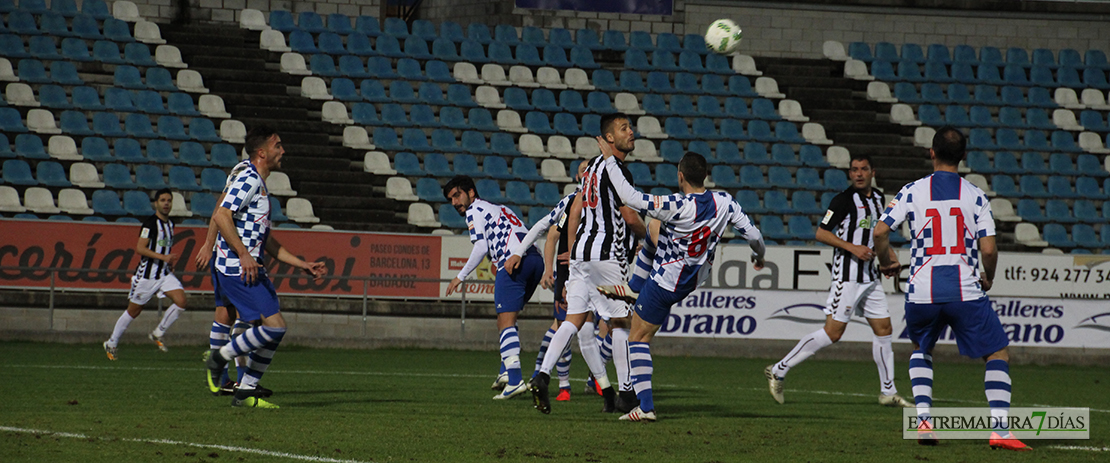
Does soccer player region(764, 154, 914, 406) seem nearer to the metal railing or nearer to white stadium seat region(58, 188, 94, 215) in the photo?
the metal railing

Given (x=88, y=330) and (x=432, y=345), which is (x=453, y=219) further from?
Answer: (x=88, y=330)

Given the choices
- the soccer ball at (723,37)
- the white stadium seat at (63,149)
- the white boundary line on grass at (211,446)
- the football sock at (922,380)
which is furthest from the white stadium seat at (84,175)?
the football sock at (922,380)

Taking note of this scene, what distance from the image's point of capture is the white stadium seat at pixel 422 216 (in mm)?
20453

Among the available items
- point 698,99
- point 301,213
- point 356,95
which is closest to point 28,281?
point 301,213

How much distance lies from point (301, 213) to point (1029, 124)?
16148 millimetres

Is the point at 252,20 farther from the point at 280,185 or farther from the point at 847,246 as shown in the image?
the point at 847,246

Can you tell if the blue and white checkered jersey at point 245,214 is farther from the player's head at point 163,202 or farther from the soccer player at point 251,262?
the player's head at point 163,202

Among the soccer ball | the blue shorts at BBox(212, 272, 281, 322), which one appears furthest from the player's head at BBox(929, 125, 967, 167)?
the soccer ball

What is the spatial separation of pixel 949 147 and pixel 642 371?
269cm

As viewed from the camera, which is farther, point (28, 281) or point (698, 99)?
point (698, 99)

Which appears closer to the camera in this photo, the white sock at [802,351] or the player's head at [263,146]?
the player's head at [263,146]

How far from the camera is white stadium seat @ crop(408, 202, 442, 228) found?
67.1 ft

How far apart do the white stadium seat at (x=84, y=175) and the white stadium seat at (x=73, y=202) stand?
0.46 meters

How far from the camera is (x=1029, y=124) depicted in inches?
992
